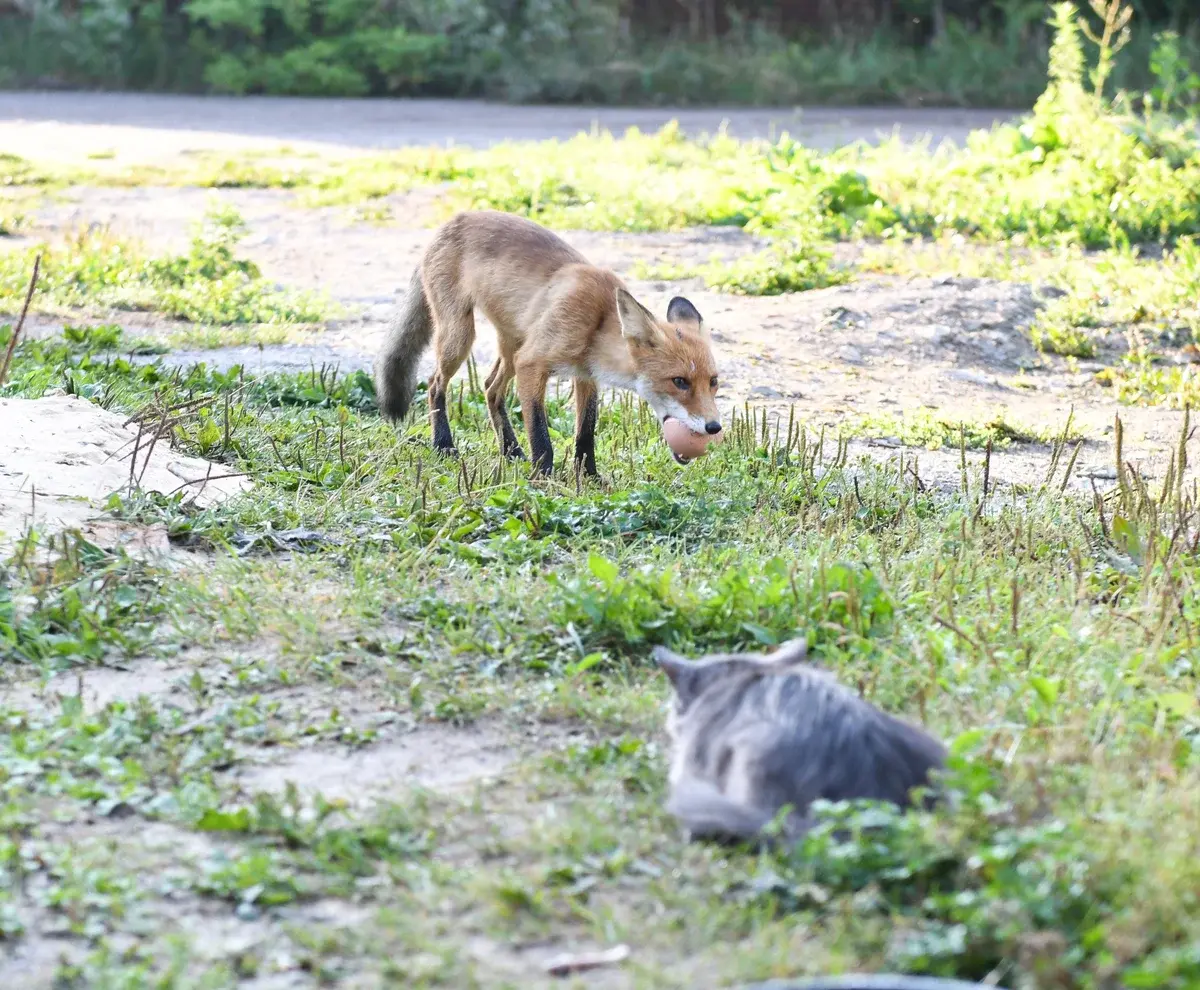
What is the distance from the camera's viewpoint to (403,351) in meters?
7.71

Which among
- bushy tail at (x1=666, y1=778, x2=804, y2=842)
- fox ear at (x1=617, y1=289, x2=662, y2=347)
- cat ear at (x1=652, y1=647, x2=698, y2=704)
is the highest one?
fox ear at (x1=617, y1=289, x2=662, y2=347)

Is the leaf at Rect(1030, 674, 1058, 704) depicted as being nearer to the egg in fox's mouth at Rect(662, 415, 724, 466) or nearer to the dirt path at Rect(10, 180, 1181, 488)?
the egg in fox's mouth at Rect(662, 415, 724, 466)

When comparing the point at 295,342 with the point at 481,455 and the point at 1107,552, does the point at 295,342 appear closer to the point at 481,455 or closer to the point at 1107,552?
the point at 481,455

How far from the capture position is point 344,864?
3494 mm

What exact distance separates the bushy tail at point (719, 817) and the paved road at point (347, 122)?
13439mm

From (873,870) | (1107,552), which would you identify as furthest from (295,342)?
(873,870)

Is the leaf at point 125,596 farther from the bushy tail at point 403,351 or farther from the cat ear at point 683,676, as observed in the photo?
the bushy tail at point 403,351

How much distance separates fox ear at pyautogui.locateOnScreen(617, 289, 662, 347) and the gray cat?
2.98 meters

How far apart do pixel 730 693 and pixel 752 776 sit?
29cm

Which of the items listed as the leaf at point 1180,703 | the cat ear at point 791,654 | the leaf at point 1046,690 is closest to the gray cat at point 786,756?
the cat ear at point 791,654

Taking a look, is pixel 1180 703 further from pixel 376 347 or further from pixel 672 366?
pixel 376 347

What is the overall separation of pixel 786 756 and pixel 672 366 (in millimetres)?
3257

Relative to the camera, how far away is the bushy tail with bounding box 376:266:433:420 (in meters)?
7.63

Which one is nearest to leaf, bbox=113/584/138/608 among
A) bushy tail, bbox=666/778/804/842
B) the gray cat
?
the gray cat
